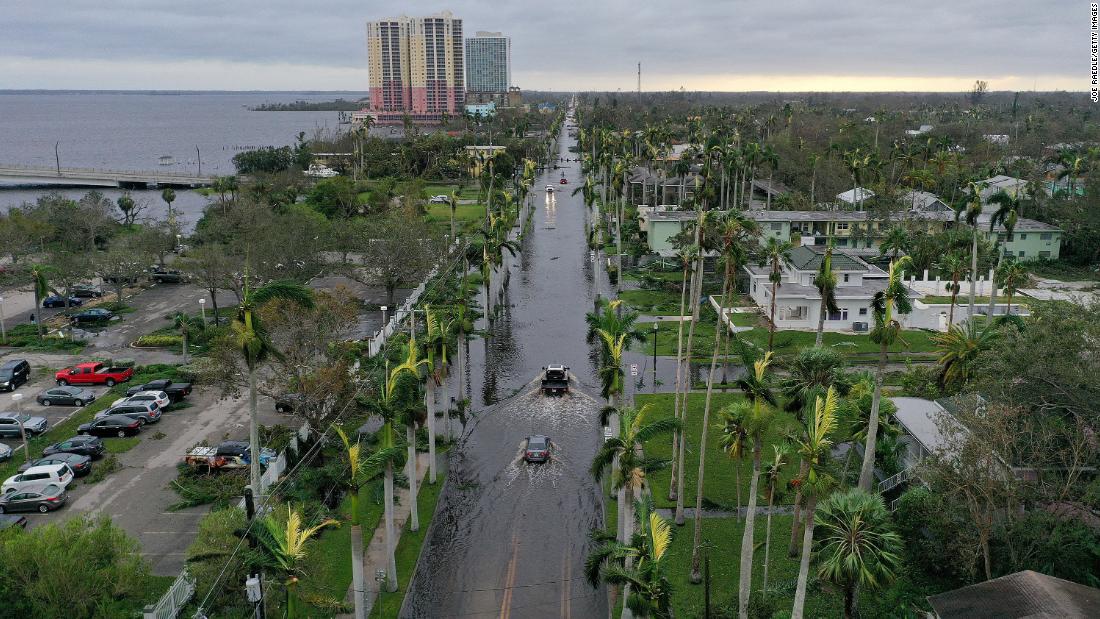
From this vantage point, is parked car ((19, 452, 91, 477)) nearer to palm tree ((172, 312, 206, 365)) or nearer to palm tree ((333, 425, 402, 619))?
palm tree ((172, 312, 206, 365))

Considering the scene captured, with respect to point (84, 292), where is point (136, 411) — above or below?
below

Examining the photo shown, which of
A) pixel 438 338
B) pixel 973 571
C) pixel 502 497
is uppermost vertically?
pixel 438 338

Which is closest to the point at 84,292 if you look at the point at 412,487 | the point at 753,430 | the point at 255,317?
the point at 412,487

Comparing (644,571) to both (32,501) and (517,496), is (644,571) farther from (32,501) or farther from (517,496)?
(32,501)

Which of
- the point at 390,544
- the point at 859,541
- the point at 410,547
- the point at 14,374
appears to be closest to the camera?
the point at 859,541

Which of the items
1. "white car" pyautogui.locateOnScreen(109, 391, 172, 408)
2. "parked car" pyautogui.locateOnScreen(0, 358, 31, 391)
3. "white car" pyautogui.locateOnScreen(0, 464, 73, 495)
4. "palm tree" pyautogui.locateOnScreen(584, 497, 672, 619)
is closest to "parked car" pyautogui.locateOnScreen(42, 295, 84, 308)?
"parked car" pyautogui.locateOnScreen(0, 358, 31, 391)

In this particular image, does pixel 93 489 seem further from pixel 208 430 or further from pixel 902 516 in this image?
pixel 902 516

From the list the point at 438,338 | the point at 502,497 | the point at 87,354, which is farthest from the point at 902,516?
the point at 87,354

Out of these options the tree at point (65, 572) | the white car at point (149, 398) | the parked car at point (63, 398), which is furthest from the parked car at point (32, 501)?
the parked car at point (63, 398)
